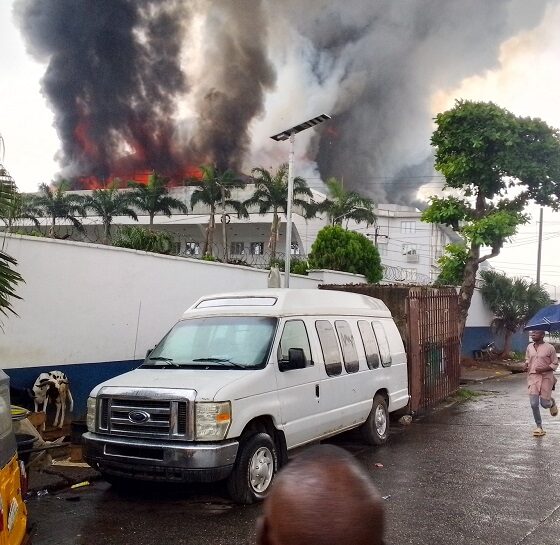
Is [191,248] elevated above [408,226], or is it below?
below

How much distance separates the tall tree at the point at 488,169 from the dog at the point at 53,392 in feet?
42.9

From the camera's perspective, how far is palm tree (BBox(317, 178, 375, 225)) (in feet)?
177

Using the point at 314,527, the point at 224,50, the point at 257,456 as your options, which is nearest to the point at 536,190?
the point at 257,456

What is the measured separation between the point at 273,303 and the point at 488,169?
14.3 metres

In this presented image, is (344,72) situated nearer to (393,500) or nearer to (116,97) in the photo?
(116,97)

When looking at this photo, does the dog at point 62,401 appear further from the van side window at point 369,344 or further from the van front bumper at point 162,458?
the van side window at point 369,344

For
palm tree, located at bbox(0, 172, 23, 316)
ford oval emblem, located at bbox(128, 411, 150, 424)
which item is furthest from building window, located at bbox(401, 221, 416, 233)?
ford oval emblem, located at bbox(128, 411, 150, 424)

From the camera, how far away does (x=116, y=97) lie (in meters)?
97.2

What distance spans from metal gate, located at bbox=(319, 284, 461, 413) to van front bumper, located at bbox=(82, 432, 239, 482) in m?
7.07

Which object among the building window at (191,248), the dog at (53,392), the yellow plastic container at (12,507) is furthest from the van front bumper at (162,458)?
the building window at (191,248)

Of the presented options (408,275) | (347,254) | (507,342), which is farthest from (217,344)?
(507,342)

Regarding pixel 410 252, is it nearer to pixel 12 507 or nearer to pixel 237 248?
pixel 237 248

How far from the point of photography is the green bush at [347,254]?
22000 millimetres

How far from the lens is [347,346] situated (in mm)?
9094
